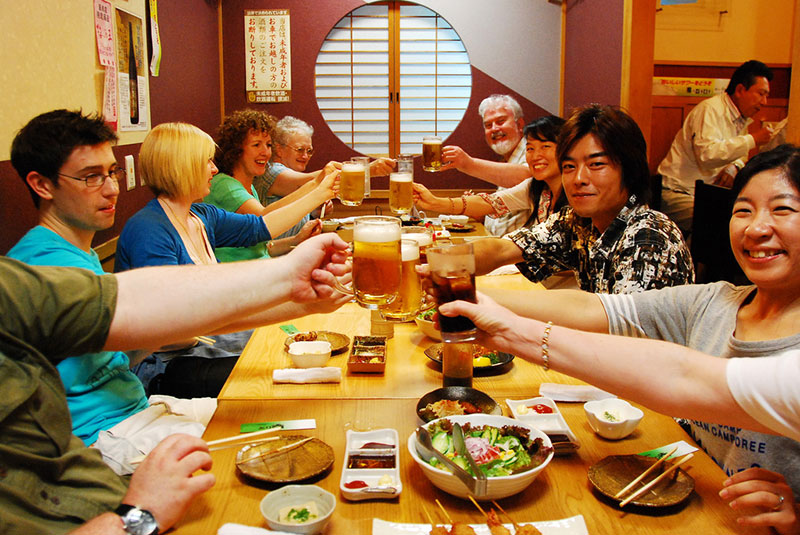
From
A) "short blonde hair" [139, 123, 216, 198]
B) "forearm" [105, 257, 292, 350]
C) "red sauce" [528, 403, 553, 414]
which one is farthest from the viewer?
"short blonde hair" [139, 123, 216, 198]

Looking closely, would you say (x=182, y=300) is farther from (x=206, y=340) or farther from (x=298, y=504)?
(x=206, y=340)

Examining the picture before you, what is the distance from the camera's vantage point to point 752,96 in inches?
216

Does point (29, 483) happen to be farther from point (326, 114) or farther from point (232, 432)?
point (326, 114)

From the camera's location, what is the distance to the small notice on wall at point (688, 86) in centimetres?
616

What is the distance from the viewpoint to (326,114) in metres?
6.59

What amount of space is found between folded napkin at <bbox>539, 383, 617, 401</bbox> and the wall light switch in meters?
2.82

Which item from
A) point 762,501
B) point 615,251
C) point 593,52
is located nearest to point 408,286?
point 762,501

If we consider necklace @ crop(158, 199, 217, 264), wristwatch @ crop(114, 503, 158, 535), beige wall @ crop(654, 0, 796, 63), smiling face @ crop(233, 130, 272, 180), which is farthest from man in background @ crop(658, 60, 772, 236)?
wristwatch @ crop(114, 503, 158, 535)

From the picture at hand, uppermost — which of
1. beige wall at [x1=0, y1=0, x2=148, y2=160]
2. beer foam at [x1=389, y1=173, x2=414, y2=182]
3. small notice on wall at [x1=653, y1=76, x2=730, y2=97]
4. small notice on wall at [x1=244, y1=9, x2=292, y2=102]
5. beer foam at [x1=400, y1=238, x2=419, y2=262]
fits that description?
small notice on wall at [x1=244, y1=9, x2=292, y2=102]

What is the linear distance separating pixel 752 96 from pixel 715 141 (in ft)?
1.47

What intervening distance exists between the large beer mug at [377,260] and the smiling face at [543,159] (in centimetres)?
236

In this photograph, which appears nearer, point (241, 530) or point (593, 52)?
point (241, 530)

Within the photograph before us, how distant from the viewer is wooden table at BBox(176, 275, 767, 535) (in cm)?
122

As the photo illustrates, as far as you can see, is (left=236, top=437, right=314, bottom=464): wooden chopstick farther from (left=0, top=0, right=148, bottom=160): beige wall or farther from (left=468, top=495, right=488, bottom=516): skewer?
(left=0, top=0, right=148, bottom=160): beige wall
